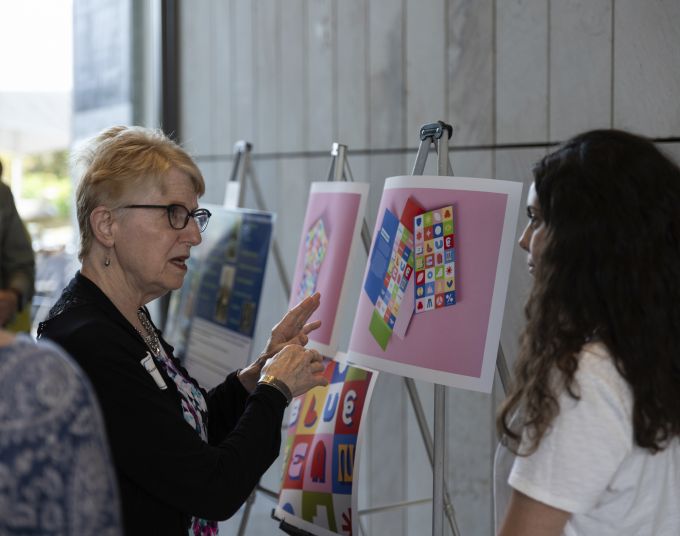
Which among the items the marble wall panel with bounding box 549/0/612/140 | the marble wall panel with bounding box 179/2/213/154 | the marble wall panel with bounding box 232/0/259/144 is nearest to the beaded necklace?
the marble wall panel with bounding box 549/0/612/140

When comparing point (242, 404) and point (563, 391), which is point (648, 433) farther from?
point (242, 404)

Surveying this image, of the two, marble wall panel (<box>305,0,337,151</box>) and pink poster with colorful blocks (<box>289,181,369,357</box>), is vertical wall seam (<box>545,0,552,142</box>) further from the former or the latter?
marble wall panel (<box>305,0,337,151</box>)

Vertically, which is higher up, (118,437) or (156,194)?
(156,194)

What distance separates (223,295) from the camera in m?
3.49

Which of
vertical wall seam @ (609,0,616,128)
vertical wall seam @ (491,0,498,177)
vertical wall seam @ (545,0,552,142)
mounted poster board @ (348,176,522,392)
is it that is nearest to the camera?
mounted poster board @ (348,176,522,392)

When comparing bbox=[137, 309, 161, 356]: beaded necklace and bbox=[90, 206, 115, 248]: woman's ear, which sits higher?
bbox=[90, 206, 115, 248]: woman's ear

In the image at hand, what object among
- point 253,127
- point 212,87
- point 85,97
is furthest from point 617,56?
point 85,97

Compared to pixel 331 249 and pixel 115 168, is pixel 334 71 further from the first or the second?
pixel 115 168

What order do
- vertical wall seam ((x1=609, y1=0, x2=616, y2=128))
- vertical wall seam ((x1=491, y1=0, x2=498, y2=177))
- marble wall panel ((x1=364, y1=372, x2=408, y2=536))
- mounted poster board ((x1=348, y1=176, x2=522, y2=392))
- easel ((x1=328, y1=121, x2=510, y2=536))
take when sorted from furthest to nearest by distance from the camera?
marble wall panel ((x1=364, y1=372, x2=408, y2=536)) → vertical wall seam ((x1=491, y1=0, x2=498, y2=177)) → vertical wall seam ((x1=609, y1=0, x2=616, y2=128)) → easel ((x1=328, y1=121, x2=510, y2=536)) → mounted poster board ((x1=348, y1=176, x2=522, y2=392))

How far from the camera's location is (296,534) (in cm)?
237

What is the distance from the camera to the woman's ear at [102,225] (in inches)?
74.2

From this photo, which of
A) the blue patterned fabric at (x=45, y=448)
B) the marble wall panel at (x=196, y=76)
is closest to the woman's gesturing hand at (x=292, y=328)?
the blue patterned fabric at (x=45, y=448)

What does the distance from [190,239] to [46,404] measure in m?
1.08

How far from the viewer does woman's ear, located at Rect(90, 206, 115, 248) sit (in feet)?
6.19
